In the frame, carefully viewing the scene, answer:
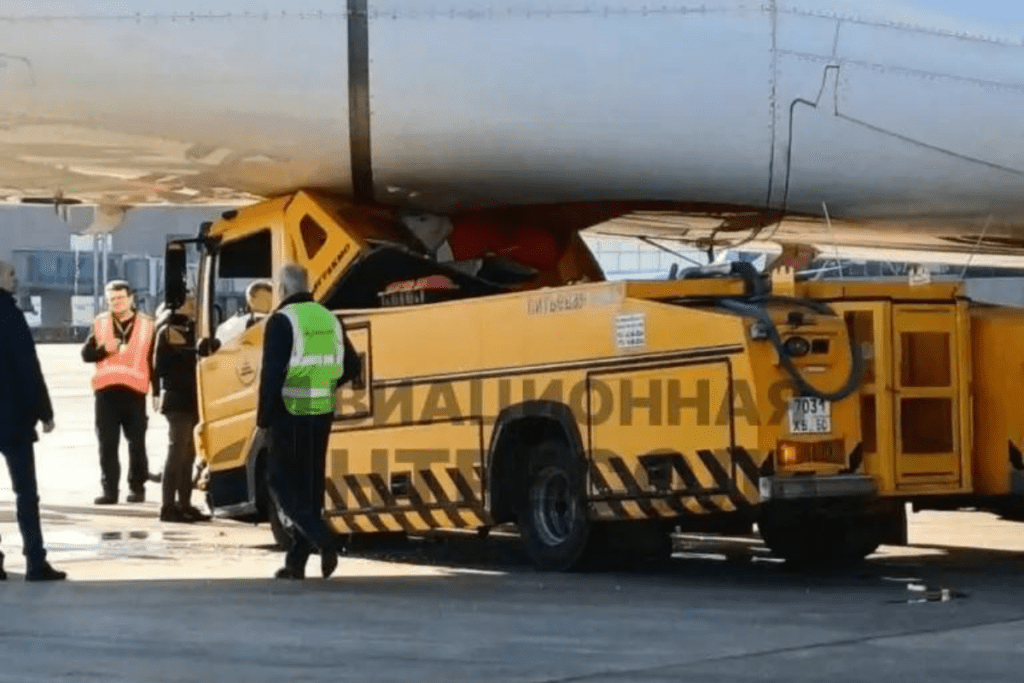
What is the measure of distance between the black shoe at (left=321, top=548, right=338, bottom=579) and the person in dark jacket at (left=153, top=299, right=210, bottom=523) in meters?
4.89

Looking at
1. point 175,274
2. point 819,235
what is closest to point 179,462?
point 175,274

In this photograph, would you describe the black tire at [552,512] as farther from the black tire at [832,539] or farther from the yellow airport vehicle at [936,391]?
the yellow airport vehicle at [936,391]

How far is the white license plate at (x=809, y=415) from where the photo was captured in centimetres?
1078

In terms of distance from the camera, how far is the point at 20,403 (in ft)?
38.6

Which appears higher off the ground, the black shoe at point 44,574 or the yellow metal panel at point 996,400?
the yellow metal panel at point 996,400

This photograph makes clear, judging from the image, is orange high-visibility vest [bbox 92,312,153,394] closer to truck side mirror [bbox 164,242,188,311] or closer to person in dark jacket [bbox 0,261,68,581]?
truck side mirror [bbox 164,242,188,311]

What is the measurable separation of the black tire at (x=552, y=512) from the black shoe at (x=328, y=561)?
1068mm

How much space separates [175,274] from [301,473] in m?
3.28

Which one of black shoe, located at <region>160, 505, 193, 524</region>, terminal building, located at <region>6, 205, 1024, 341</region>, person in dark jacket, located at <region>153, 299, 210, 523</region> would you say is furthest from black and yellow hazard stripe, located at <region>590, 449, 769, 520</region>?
black shoe, located at <region>160, 505, 193, 524</region>

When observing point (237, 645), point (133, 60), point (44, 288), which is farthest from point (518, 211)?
point (44, 288)

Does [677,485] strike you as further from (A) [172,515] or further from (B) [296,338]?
(A) [172,515]

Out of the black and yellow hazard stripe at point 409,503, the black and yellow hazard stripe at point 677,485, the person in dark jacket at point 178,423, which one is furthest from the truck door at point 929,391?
the person in dark jacket at point 178,423

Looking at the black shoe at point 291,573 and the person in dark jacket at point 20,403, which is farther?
the black shoe at point 291,573

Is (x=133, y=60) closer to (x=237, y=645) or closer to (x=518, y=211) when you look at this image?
(x=518, y=211)
